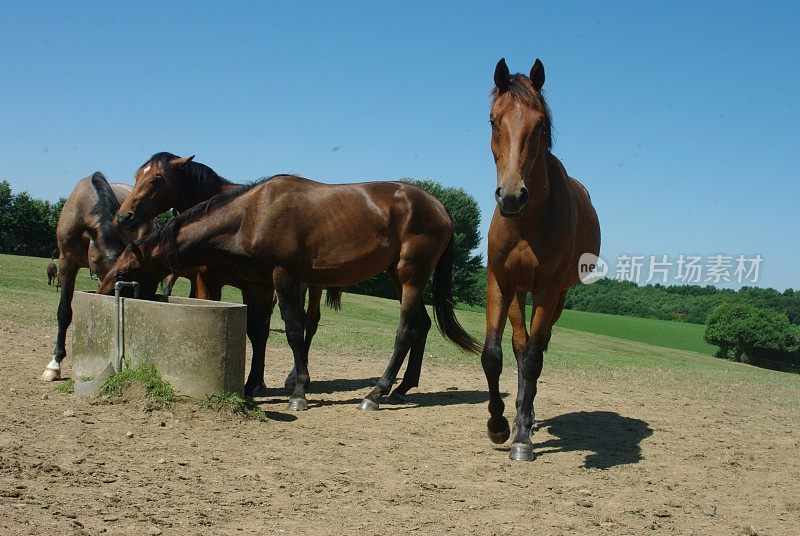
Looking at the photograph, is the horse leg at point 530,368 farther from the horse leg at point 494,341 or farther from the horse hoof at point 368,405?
the horse hoof at point 368,405

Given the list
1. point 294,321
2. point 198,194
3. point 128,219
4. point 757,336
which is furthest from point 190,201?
point 757,336

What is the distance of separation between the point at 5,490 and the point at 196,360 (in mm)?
2212

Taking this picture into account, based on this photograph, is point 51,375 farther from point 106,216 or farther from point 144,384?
point 144,384

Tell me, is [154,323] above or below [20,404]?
above

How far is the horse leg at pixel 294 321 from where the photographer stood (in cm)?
696

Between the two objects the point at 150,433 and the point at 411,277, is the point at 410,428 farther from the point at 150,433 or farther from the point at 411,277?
the point at 150,433

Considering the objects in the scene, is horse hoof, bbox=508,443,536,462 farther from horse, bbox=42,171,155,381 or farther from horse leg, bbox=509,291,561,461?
horse, bbox=42,171,155,381

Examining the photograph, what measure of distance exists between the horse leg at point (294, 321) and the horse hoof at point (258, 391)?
686mm

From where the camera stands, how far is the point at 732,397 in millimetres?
9523

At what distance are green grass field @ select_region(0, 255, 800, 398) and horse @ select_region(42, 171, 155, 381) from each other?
4465 mm

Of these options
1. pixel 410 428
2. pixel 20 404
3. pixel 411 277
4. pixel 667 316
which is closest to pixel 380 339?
pixel 411 277

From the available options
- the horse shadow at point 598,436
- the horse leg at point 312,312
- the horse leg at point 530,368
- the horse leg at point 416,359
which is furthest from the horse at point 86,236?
the horse shadow at point 598,436

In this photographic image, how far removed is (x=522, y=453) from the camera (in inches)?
212

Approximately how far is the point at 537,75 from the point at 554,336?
23064 mm
